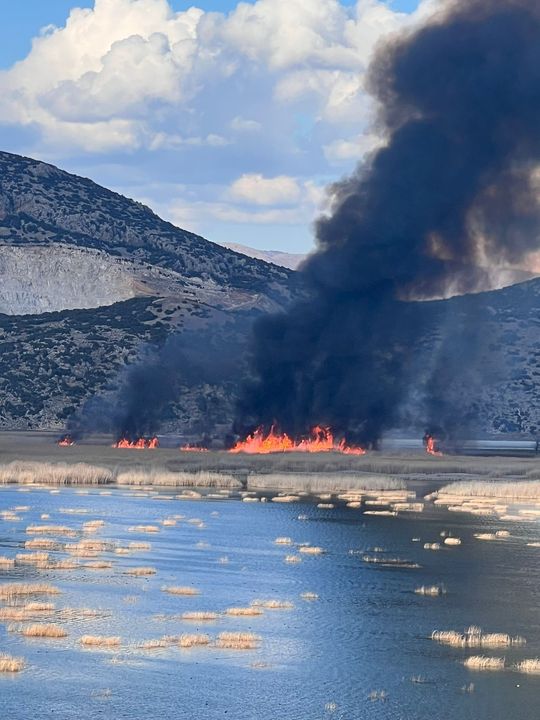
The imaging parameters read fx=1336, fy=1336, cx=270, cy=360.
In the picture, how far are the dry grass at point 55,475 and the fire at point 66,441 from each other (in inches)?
1021

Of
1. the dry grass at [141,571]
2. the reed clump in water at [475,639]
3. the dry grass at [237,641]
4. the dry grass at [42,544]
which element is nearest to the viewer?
the dry grass at [237,641]

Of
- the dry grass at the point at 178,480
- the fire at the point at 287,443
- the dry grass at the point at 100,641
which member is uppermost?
the fire at the point at 287,443

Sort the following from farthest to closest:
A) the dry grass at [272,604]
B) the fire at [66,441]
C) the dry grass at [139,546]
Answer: the fire at [66,441], the dry grass at [139,546], the dry grass at [272,604]

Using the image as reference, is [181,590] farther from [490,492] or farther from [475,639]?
[490,492]

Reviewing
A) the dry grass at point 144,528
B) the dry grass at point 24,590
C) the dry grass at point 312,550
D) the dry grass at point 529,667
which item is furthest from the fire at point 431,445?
the dry grass at point 529,667

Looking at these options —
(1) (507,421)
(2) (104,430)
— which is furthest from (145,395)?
(1) (507,421)

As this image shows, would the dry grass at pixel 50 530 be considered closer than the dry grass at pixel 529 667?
No

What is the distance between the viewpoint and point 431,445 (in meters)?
132

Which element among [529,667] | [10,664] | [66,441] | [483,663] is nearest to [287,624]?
[483,663]

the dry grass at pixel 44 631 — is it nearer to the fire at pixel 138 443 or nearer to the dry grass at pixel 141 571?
the dry grass at pixel 141 571

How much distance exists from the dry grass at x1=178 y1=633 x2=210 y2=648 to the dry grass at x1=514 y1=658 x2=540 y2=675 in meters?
9.09

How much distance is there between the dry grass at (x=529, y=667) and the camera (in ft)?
123

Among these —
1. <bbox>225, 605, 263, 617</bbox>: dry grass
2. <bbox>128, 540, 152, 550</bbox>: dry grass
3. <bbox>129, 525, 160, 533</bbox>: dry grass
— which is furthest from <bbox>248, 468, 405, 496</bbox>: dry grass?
<bbox>225, 605, 263, 617</bbox>: dry grass

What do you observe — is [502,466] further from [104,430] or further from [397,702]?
[397,702]
